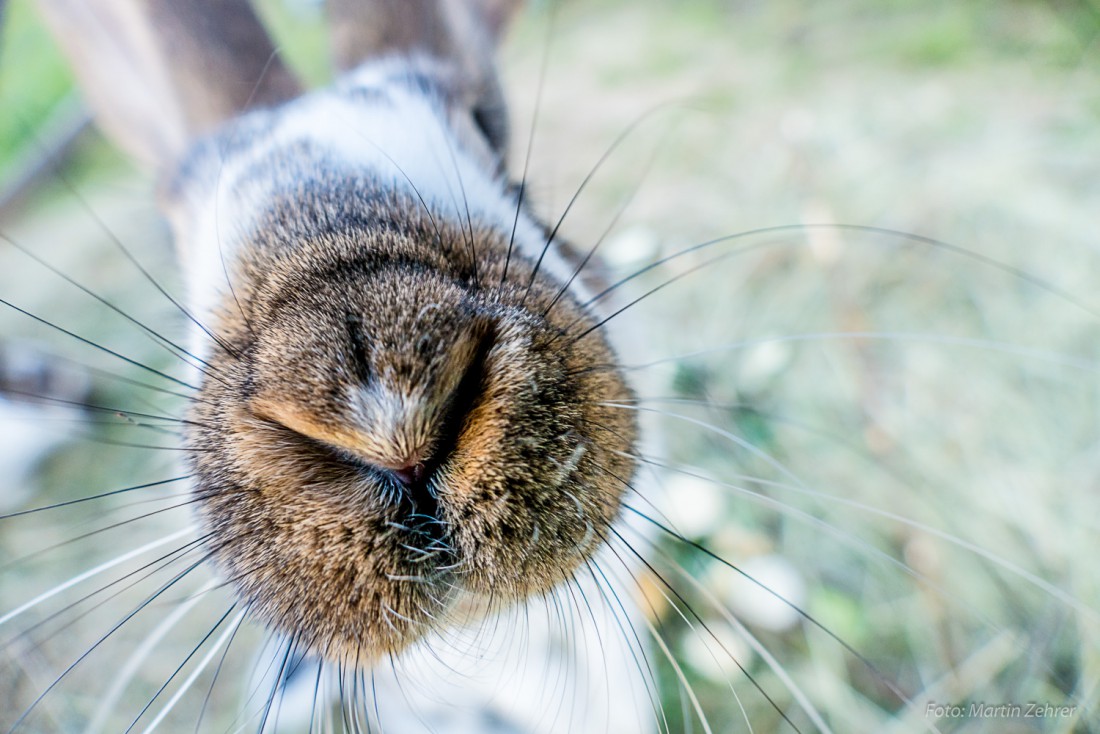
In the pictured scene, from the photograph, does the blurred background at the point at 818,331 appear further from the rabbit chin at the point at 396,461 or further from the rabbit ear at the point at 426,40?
the rabbit chin at the point at 396,461

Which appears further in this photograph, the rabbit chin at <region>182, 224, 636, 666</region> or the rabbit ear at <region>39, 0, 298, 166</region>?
the rabbit ear at <region>39, 0, 298, 166</region>

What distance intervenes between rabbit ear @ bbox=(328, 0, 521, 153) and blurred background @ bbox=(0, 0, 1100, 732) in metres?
0.12

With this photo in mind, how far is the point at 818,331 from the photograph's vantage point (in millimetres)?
1830

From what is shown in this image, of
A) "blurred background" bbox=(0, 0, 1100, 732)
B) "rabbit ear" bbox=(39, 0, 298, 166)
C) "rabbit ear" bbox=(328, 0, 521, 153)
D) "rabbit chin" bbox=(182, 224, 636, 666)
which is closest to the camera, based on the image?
"rabbit chin" bbox=(182, 224, 636, 666)

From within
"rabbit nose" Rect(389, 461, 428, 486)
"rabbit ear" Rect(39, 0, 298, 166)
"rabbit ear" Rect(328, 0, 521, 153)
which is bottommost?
"rabbit nose" Rect(389, 461, 428, 486)

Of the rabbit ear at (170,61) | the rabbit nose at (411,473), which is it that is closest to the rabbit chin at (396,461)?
the rabbit nose at (411,473)

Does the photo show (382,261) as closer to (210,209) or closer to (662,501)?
(210,209)

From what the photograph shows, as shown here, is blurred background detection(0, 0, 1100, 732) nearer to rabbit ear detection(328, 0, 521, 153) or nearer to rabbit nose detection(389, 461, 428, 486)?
rabbit ear detection(328, 0, 521, 153)

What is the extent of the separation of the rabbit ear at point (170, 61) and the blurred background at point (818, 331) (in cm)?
12

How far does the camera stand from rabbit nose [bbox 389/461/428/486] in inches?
21.1

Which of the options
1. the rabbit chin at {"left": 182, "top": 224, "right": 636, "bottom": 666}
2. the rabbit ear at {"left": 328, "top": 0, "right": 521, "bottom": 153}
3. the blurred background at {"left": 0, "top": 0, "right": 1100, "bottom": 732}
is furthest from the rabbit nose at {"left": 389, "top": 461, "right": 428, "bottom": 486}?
the rabbit ear at {"left": 328, "top": 0, "right": 521, "bottom": 153}

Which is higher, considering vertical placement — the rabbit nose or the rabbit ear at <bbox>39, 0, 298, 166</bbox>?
the rabbit ear at <bbox>39, 0, 298, 166</bbox>

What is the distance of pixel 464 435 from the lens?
54 cm

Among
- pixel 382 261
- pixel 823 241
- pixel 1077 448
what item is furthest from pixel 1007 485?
pixel 382 261
